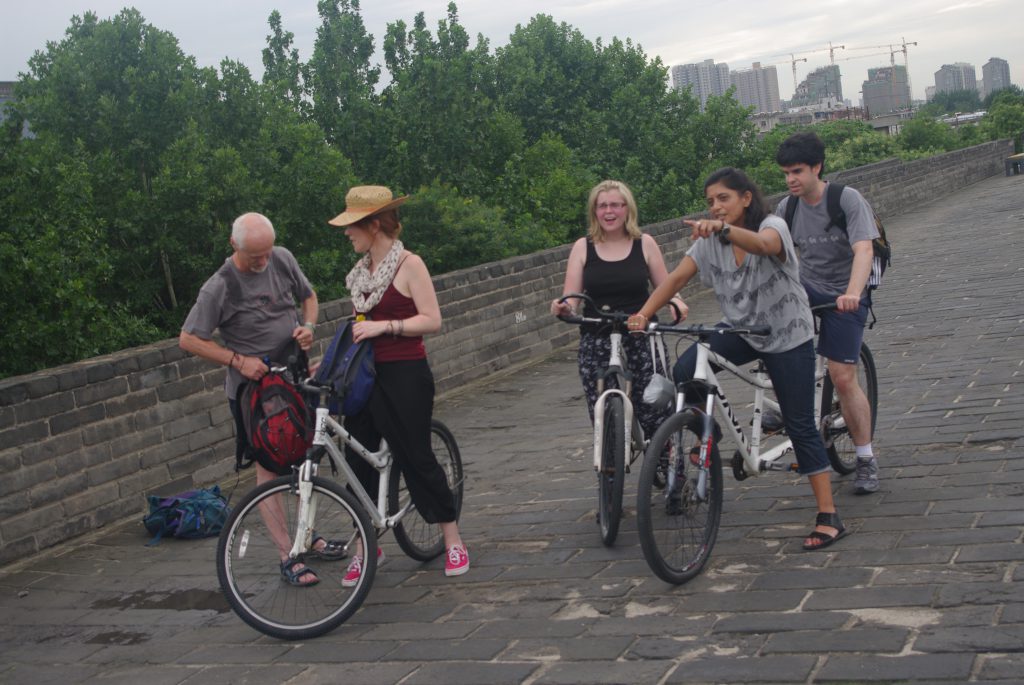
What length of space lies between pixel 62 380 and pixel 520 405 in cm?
456

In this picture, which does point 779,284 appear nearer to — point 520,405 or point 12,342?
point 520,405

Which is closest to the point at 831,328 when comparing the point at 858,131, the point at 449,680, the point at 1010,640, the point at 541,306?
the point at 1010,640

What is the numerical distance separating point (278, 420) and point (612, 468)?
1566 millimetres

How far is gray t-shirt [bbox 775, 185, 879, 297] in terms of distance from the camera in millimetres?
6543

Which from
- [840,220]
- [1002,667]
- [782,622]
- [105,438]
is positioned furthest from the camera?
[105,438]

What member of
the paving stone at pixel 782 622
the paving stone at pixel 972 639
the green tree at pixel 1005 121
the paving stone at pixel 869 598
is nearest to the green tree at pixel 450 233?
the paving stone at pixel 869 598

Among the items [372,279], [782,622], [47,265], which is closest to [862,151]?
[47,265]

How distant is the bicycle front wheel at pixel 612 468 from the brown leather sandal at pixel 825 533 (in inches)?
34.4

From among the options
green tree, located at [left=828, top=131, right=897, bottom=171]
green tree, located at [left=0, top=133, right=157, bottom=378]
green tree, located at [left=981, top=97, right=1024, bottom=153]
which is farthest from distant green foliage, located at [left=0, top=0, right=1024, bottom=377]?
green tree, located at [left=981, top=97, right=1024, bottom=153]

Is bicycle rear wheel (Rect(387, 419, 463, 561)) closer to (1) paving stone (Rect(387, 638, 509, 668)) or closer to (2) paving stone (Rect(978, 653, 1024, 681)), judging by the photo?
(1) paving stone (Rect(387, 638, 509, 668))

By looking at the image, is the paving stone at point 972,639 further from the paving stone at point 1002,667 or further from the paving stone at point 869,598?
the paving stone at point 869,598

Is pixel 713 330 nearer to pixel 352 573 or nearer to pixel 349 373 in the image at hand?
pixel 349 373

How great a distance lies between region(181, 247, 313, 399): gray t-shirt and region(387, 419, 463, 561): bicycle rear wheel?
85 cm

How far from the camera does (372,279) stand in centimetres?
590
